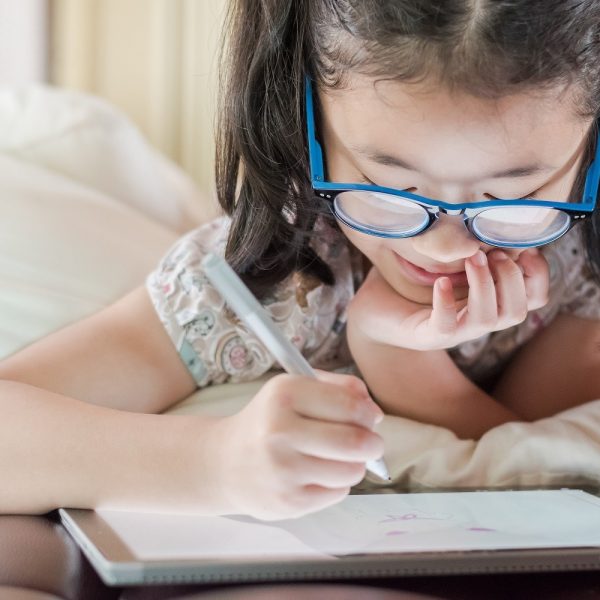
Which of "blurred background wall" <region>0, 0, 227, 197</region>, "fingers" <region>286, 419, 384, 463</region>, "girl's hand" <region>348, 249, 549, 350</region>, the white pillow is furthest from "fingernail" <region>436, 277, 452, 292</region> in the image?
"blurred background wall" <region>0, 0, 227, 197</region>

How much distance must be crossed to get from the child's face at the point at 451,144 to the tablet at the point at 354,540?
0.19 meters

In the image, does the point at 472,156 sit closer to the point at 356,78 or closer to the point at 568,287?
the point at 356,78

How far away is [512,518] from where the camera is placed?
66 centimetres

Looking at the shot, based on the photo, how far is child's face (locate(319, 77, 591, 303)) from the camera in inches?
26.4

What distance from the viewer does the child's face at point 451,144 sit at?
26.4 inches

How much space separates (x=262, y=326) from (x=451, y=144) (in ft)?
0.58

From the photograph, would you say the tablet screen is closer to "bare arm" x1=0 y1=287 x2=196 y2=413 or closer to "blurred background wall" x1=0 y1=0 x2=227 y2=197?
"bare arm" x1=0 y1=287 x2=196 y2=413

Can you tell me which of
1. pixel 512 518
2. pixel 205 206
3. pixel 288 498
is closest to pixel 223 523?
pixel 288 498

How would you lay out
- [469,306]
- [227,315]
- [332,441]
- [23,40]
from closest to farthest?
[332,441] < [469,306] < [227,315] < [23,40]

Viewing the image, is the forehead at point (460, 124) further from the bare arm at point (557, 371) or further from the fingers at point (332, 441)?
the bare arm at point (557, 371)

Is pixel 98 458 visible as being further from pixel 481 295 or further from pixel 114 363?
pixel 481 295

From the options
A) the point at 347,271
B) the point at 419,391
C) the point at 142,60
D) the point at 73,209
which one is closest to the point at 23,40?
the point at 142,60

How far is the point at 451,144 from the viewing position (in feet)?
2.20

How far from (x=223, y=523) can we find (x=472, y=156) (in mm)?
292
